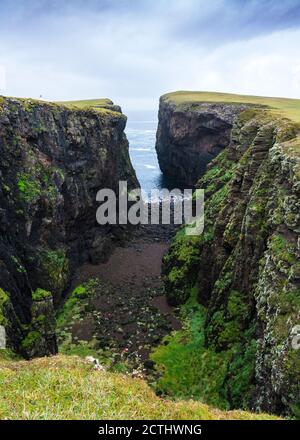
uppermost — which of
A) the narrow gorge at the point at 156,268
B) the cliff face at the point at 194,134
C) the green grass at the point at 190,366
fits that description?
the cliff face at the point at 194,134

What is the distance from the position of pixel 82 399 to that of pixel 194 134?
8841 cm

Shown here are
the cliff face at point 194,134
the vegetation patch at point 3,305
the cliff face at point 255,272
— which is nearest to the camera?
the cliff face at point 255,272

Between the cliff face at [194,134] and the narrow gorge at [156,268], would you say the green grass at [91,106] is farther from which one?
the cliff face at [194,134]

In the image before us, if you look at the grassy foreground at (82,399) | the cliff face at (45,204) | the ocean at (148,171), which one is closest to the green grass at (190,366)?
the cliff face at (45,204)

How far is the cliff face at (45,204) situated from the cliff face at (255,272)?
566 inches

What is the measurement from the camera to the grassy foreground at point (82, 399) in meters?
13.1

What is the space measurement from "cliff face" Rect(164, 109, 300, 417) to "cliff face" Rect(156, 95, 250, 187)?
134 ft

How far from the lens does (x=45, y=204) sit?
44719 mm

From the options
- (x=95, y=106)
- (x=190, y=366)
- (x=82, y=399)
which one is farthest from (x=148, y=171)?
(x=82, y=399)

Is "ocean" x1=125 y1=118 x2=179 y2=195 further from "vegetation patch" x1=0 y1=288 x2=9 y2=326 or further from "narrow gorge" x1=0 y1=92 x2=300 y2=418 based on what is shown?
"vegetation patch" x1=0 y1=288 x2=9 y2=326

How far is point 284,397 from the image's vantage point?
64.0ft

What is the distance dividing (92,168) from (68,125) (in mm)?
7827

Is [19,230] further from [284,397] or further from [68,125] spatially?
[284,397]
